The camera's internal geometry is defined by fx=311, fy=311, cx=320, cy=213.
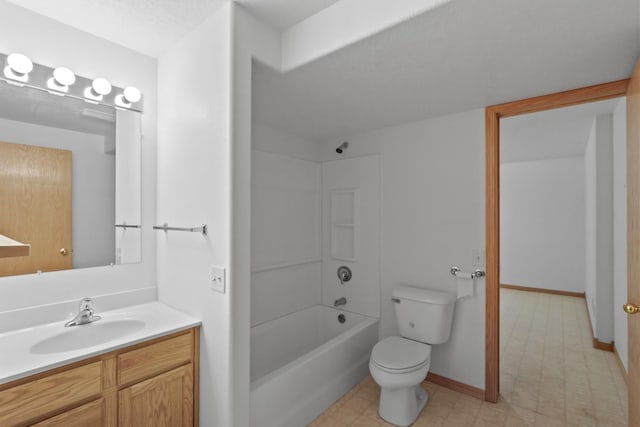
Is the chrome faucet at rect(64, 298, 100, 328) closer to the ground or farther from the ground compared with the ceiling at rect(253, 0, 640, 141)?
closer to the ground

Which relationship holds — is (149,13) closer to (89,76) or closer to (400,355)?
(89,76)

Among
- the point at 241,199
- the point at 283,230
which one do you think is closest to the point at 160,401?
the point at 241,199

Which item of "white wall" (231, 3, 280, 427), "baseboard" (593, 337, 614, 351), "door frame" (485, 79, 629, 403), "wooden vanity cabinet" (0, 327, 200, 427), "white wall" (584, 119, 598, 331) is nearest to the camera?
"wooden vanity cabinet" (0, 327, 200, 427)

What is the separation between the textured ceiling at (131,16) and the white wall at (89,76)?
70mm

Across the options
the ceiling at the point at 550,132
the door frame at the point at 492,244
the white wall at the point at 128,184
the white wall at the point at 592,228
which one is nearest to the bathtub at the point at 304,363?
the door frame at the point at 492,244

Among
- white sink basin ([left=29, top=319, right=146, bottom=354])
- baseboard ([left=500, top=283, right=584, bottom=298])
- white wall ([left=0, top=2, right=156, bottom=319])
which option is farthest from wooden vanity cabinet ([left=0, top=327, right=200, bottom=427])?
baseboard ([left=500, top=283, right=584, bottom=298])

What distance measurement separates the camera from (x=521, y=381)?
247cm

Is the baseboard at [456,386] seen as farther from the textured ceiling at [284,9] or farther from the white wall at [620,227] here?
the textured ceiling at [284,9]

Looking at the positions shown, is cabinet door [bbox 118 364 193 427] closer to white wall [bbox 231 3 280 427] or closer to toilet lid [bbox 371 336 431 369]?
white wall [bbox 231 3 280 427]

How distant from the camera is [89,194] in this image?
5.82 feet

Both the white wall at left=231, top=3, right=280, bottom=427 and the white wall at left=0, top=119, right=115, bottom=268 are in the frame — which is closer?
the white wall at left=231, top=3, right=280, bottom=427

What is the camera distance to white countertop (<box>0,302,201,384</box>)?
116 cm

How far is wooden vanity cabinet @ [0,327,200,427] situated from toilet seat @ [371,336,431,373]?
1.13m

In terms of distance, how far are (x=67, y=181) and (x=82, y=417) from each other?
1.18 metres
